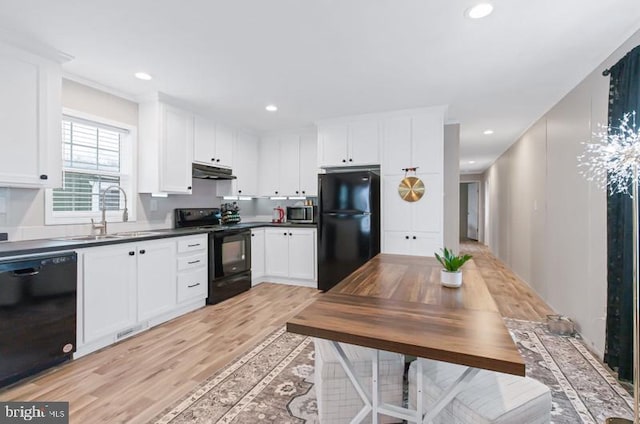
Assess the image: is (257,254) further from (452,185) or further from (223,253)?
(452,185)

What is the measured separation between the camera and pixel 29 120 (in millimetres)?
2307

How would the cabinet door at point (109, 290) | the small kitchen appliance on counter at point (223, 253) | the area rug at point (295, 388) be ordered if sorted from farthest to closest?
1. the small kitchen appliance on counter at point (223, 253)
2. the cabinet door at point (109, 290)
3. the area rug at point (295, 388)

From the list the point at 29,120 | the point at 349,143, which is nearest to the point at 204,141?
the point at 29,120

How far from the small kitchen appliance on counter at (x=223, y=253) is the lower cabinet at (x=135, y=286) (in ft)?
0.36

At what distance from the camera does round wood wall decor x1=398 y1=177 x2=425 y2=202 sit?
3737 millimetres

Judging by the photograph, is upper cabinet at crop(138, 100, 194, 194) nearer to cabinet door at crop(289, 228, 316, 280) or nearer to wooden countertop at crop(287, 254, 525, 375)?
cabinet door at crop(289, 228, 316, 280)

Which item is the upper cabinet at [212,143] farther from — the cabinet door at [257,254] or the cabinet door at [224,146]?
the cabinet door at [257,254]

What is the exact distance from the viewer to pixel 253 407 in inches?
70.0

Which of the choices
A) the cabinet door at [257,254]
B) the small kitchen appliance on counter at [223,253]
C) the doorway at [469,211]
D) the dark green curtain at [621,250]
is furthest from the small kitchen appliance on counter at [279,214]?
the doorway at [469,211]

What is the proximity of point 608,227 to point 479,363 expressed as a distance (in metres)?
2.14

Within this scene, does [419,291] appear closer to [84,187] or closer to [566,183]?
[566,183]

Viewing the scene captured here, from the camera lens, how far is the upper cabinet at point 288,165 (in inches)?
187

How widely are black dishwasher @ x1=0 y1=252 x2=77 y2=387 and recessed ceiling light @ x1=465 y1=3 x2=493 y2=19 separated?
3.25m

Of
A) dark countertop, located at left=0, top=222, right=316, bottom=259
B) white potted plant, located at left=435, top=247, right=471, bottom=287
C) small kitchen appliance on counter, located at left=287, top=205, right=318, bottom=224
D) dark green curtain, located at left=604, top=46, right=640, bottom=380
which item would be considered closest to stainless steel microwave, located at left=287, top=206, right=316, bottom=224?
small kitchen appliance on counter, located at left=287, top=205, right=318, bottom=224
